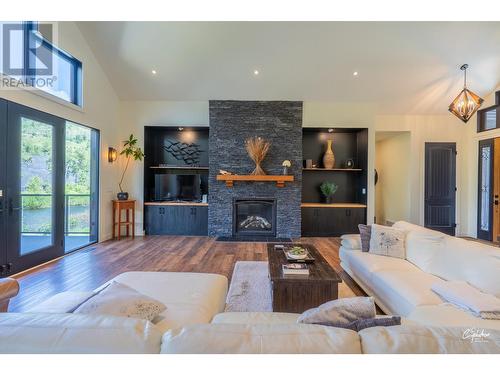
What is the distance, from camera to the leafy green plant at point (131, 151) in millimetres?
6113

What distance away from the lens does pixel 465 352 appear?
0.88m

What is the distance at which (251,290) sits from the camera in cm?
320

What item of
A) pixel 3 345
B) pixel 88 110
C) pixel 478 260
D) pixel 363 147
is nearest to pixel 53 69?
pixel 88 110

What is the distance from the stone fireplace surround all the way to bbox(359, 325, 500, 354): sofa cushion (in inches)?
210

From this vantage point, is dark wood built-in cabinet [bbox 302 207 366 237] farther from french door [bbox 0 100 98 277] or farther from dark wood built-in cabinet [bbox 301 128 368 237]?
french door [bbox 0 100 98 277]

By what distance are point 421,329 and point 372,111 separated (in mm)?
6485

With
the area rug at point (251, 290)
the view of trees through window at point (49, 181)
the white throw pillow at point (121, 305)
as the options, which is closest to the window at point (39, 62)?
the view of trees through window at point (49, 181)

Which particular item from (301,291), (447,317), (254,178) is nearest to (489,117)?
(254,178)

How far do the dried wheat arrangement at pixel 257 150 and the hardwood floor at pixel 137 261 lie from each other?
1.73m

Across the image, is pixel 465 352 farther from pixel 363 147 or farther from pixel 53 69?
pixel 363 147

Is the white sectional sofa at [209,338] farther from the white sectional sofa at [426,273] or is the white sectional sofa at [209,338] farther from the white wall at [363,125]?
the white wall at [363,125]

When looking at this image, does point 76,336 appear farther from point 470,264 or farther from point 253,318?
point 470,264

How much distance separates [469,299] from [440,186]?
6212 millimetres

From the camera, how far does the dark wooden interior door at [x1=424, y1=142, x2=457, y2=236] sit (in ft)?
22.6
